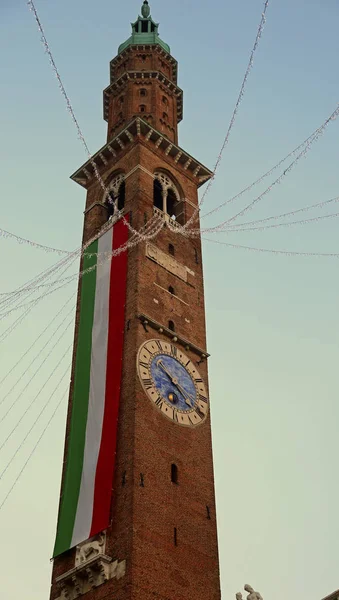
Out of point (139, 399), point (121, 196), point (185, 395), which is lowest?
point (139, 399)

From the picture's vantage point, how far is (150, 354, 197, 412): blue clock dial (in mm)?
30344

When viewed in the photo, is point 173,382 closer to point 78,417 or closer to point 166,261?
point 78,417

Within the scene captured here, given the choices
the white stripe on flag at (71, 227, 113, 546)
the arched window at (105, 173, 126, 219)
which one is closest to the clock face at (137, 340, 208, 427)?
the white stripe on flag at (71, 227, 113, 546)

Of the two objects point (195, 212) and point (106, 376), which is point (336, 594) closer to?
point (106, 376)

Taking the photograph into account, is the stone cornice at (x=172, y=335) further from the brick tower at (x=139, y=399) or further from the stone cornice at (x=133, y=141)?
the stone cornice at (x=133, y=141)

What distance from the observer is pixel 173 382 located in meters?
31.0

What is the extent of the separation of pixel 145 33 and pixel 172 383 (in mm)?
27645

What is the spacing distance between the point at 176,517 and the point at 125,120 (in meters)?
24.8

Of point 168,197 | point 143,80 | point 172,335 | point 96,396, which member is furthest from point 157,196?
point 96,396

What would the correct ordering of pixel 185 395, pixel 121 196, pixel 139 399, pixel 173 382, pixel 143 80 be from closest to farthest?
pixel 139 399 → pixel 173 382 → pixel 185 395 → pixel 121 196 → pixel 143 80

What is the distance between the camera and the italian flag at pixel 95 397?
88.5 ft

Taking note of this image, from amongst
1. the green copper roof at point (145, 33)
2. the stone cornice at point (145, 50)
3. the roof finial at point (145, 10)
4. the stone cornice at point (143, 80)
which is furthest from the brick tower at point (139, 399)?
the roof finial at point (145, 10)

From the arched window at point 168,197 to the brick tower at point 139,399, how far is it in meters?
0.06

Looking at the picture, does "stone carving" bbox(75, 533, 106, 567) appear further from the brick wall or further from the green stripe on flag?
the green stripe on flag
